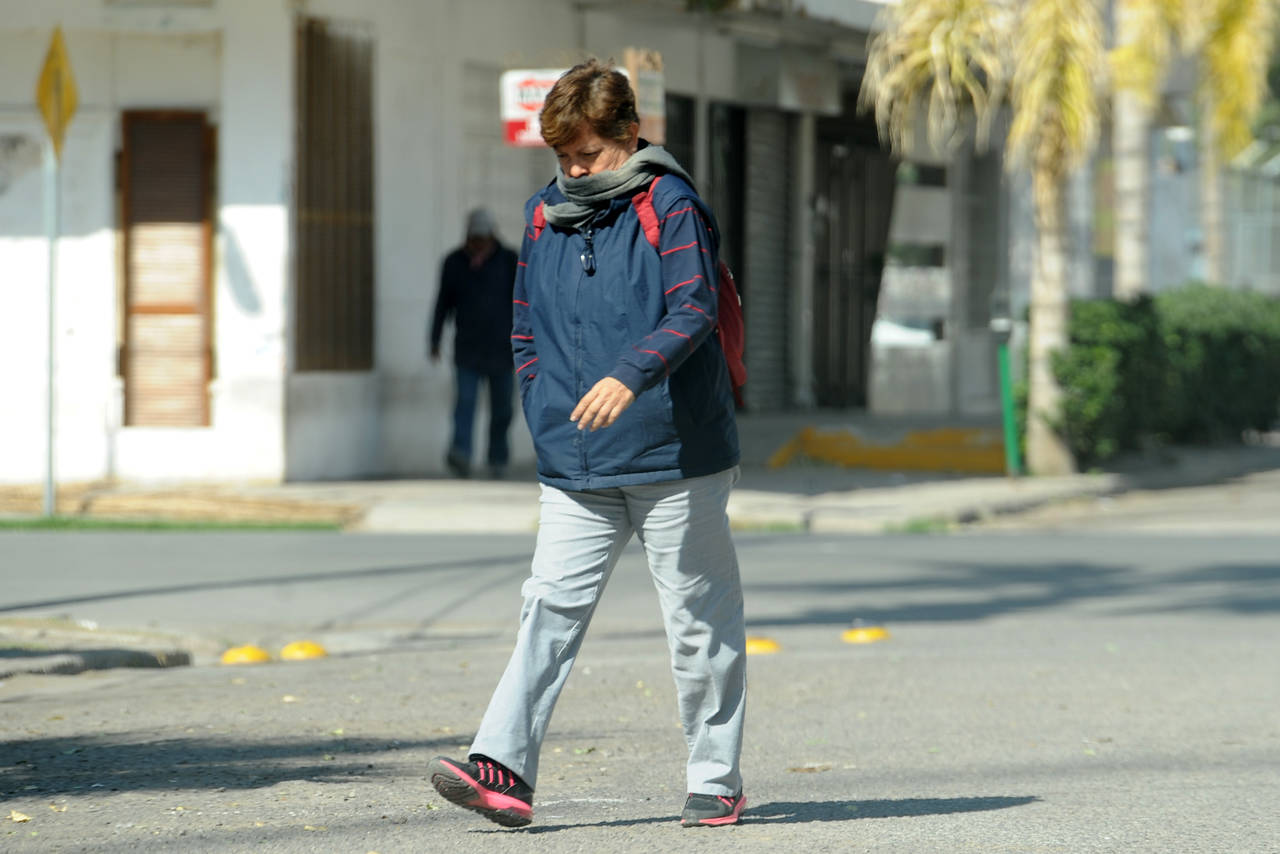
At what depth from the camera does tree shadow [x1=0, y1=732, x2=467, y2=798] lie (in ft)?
18.1

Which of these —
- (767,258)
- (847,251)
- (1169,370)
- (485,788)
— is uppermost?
(847,251)

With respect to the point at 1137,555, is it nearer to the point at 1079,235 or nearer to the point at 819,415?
the point at 819,415

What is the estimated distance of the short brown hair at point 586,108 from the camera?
4.78m

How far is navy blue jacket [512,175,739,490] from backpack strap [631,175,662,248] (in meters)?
0.01

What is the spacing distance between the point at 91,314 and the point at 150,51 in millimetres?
2017

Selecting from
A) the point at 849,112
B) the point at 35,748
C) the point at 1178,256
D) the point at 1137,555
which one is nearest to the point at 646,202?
the point at 35,748

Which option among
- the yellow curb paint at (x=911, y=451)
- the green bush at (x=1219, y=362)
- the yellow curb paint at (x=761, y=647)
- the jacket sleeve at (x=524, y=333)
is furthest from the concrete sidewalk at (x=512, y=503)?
the jacket sleeve at (x=524, y=333)

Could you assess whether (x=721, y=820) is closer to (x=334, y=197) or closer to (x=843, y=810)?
(x=843, y=810)

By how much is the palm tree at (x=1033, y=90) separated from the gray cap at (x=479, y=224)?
3.32m

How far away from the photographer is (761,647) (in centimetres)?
861

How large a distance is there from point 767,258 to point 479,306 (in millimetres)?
7799

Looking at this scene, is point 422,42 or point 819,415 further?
point 819,415

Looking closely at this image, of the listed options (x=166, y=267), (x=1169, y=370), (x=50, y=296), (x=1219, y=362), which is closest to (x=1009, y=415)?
(x=1169, y=370)

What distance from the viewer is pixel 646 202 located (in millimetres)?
4789
